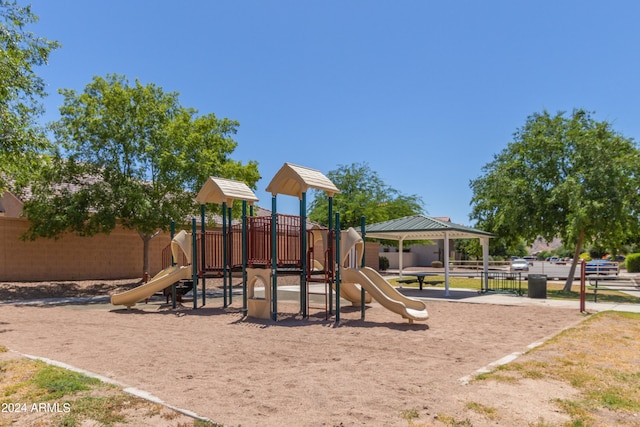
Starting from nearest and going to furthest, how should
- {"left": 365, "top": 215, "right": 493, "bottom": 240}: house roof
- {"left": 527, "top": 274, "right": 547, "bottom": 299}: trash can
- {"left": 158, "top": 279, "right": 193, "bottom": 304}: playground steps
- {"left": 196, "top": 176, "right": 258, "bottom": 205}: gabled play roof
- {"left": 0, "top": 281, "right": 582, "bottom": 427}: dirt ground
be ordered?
{"left": 0, "top": 281, "right": 582, "bottom": 427}: dirt ground
{"left": 196, "top": 176, "right": 258, "bottom": 205}: gabled play roof
{"left": 158, "top": 279, "right": 193, "bottom": 304}: playground steps
{"left": 527, "top": 274, "right": 547, "bottom": 299}: trash can
{"left": 365, "top": 215, "right": 493, "bottom": 240}: house roof

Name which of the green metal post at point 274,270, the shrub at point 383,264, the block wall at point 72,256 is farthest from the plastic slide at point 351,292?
the shrub at point 383,264

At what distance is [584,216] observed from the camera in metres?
17.4

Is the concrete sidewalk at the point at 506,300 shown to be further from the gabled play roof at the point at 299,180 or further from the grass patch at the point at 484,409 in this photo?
the grass patch at the point at 484,409

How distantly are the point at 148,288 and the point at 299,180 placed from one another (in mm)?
5563

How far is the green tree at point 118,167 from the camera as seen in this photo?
18.7 m

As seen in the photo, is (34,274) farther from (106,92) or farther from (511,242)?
(511,242)

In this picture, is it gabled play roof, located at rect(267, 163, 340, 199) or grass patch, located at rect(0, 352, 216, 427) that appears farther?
gabled play roof, located at rect(267, 163, 340, 199)

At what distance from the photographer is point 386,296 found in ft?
38.2

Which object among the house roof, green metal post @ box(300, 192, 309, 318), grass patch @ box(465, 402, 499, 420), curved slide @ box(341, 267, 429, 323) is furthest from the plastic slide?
grass patch @ box(465, 402, 499, 420)

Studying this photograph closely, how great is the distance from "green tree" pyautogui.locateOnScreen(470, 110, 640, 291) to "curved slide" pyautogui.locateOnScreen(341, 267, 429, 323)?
901 centimetres

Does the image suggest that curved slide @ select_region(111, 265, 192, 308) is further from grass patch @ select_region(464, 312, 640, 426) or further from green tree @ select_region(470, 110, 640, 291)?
green tree @ select_region(470, 110, 640, 291)

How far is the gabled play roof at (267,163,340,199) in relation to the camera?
12266 millimetres

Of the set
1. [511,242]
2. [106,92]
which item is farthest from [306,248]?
[511,242]

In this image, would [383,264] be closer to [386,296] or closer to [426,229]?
[426,229]
